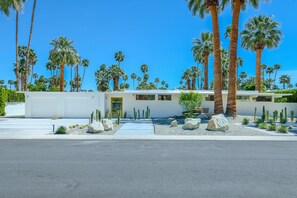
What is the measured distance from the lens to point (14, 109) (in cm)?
3341

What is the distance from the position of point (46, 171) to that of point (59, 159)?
1564 mm

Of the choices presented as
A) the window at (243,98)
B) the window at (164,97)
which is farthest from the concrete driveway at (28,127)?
the window at (243,98)

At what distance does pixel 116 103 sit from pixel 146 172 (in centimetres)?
2247

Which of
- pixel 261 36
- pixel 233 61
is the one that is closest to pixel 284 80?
pixel 261 36

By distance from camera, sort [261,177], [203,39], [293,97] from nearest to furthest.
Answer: [261,177] < [293,97] < [203,39]

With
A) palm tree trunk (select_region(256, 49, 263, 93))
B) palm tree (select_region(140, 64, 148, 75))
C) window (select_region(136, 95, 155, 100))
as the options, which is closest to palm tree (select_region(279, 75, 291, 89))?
palm tree (select_region(140, 64, 148, 75))

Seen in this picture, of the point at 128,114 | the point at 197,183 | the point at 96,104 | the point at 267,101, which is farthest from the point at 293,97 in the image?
the point at 197,183

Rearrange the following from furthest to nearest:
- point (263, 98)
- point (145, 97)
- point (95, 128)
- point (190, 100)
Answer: point (263, 98) → point (145, 97) → point (190, 100) → point (95, 128)

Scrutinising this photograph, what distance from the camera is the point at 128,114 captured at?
29.1 metres

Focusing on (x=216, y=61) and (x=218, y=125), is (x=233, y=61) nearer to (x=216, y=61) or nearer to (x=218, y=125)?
(x=216, y=61)

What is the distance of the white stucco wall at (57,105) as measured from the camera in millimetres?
28438

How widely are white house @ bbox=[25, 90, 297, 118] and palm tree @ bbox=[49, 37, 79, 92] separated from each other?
13948 mm

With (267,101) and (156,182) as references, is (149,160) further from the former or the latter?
(267,101)

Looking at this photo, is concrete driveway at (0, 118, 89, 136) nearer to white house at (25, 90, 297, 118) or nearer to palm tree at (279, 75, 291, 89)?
white house at (25, 90, 297, 118)
